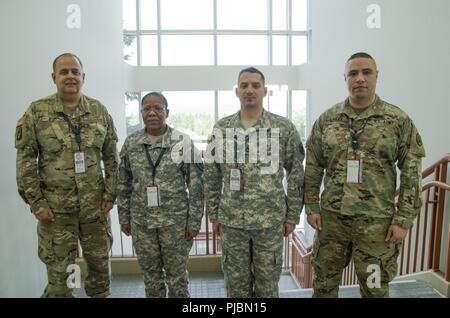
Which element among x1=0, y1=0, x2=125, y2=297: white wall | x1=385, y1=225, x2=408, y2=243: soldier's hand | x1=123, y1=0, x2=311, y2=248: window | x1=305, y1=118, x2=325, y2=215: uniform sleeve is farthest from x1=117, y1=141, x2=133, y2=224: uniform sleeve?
x1=123, y1=0, x2=311, y2=248: window

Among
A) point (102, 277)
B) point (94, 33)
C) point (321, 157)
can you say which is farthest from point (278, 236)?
point (94, 33)

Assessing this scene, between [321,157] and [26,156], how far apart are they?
5.70 ft

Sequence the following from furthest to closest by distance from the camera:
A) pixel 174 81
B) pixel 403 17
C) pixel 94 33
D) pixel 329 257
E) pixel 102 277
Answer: pixel 174 81
pixel 94 33
pixel 403 17
pixel 102 277
pixel 329 257

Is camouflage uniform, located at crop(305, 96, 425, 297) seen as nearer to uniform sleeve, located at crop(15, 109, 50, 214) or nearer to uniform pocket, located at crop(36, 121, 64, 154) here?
uniform pocket, located at crop(36, 121, 64, 154)

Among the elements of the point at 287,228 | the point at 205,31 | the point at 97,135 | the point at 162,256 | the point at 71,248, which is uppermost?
the point at 205,31

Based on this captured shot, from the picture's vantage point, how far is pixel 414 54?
3.46m

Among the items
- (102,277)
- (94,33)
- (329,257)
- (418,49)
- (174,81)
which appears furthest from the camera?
(174,81)

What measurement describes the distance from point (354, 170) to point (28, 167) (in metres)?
1.86

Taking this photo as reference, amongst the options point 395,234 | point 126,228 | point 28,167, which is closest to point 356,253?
point 395,234

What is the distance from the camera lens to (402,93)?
3.69 metres

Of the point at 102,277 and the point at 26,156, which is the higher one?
the point at 26,156

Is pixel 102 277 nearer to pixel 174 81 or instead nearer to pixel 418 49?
pixel 418 49

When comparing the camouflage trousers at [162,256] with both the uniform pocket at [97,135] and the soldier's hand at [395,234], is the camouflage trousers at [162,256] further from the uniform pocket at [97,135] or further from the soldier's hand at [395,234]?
the soldier's hand at [395,234]

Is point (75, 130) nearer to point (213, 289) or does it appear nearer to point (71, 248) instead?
point (71, 248)
